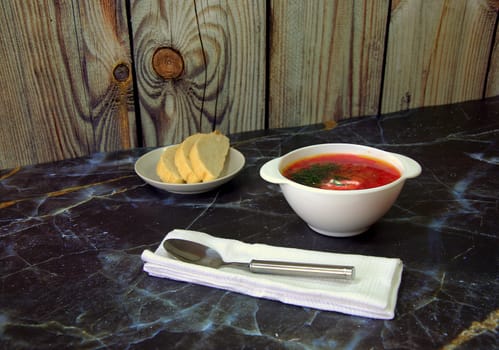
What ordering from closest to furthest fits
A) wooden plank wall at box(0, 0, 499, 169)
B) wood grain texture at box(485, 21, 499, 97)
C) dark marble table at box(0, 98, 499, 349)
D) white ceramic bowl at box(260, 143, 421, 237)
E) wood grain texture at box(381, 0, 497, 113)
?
dark marble table at box(0, 98, 499, 349) < white ceramic bowl at box(260, 143, 421, 237) < wooden plank wall at box(0, 0, 499, 169) < wood grain texture at box(381, 0, 497, 113) < wood grain texture at box(485, 21, 499, 97)

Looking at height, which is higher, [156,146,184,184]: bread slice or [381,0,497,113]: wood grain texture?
[381,0,497,113]: wood grain texture

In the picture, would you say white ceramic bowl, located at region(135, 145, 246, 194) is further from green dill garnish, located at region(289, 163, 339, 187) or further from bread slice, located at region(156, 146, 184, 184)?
green dill garnish, located at region(289, 163, 339, 187)

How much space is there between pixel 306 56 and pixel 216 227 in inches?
23.4

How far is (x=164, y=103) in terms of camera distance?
119 centimetres

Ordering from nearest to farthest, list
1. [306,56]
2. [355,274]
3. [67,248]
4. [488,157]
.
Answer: [355,274] < [67,248] < [488,157] < [306,56]

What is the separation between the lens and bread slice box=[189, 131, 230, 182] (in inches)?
37.1

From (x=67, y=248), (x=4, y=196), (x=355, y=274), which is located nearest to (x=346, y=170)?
(x=355, y=274)

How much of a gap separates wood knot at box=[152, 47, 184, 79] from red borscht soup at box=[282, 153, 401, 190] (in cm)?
45

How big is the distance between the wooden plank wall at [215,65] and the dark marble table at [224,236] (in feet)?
0.32

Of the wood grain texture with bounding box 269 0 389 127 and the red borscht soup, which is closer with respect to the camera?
the red borscht soup

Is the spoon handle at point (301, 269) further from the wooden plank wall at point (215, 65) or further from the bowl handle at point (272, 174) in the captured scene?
the wooden plank wall at point (215, 65)

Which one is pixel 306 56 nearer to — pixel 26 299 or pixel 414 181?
pixel 414 181

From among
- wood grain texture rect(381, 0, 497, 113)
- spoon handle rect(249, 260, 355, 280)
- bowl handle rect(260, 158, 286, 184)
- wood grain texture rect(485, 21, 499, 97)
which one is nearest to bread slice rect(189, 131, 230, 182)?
bowl handle rect(260, 158, 286, 184)

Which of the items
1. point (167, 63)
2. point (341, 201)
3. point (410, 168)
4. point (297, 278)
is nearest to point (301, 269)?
point (297, 278)
